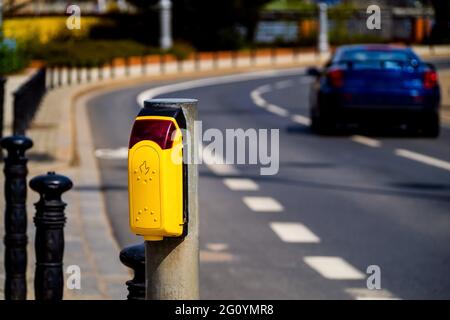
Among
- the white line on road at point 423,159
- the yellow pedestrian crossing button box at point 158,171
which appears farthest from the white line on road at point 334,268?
the white line on road at point 423,159

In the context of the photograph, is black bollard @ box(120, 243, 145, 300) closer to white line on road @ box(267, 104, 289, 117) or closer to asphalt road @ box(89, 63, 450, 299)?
asphalt road @ box(89, 63, 450, 299)

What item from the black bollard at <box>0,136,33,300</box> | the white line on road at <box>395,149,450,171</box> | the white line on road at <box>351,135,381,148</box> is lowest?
the white line on road at <box>351,135,381,148</box>

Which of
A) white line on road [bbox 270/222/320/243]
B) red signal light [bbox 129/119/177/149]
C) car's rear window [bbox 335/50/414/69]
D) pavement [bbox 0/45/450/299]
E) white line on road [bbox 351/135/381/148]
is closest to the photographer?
red signal light [bbox 129/119/177/149]

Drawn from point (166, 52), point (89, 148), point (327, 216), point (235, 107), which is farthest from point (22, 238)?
point (166, 52)

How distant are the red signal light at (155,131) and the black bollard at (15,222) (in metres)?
3.45

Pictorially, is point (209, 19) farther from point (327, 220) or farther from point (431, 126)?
point (327, 220)

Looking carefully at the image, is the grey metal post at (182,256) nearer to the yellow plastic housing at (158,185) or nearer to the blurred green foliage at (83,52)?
the yellow plastic housing at (158,185)

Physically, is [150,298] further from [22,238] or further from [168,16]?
[168,16]

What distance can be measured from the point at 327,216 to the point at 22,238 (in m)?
5.18

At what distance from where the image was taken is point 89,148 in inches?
806

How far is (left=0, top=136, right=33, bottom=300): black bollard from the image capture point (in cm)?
799

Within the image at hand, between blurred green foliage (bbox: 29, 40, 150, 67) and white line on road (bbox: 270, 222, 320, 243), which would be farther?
blurred green foliage (bbox: 29, 40, 150, 67)

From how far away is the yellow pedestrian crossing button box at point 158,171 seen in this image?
184 inches

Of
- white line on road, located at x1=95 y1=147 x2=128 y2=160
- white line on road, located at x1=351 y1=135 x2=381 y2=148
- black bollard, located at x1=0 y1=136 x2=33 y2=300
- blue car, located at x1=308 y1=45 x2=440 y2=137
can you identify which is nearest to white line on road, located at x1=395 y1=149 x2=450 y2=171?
white line on road, located at x1=351 y1=135 x2=381 y2=148
